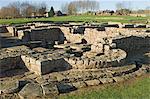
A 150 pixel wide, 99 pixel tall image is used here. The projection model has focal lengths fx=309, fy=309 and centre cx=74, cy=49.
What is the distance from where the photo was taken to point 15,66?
14133mm

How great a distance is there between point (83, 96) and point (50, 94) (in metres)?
1.14

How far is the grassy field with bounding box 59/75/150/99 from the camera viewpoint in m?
10.5

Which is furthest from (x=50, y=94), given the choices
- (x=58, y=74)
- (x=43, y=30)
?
(x=43, y=30)

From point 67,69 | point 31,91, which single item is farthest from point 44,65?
point 31,91

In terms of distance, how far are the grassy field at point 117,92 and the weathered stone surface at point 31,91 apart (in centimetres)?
82

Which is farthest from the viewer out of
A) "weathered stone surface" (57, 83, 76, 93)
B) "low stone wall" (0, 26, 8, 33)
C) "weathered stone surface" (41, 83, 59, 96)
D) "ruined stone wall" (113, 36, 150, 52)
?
"low stone wall" (0, 26, 8, 33)

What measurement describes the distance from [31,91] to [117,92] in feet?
9.87

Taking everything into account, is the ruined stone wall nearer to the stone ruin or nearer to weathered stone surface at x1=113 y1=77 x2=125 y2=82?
the stone ruin

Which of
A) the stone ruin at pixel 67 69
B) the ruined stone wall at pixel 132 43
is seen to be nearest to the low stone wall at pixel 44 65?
the stone ruin at pixel 67 69

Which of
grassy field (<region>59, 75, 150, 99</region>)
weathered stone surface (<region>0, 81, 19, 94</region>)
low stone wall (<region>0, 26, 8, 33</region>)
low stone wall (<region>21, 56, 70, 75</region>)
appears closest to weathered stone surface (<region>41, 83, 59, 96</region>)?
grassy field (<region>59, 75, 150, 99</region>)

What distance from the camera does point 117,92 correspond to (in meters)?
10.9

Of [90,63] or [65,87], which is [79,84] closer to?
[65,87]

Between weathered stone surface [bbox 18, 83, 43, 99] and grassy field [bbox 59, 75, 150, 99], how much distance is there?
0.82 meters

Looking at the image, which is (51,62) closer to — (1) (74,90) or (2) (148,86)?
(1) (74,90)
